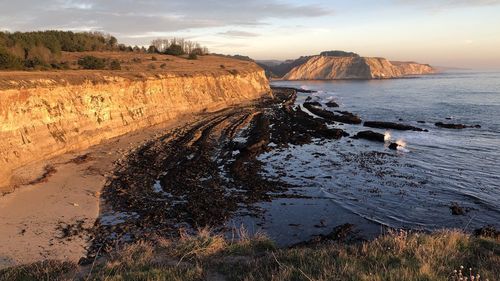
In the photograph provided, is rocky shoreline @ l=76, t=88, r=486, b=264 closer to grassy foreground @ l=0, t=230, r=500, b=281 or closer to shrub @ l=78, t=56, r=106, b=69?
grassy foreground @ l=0, t=230, r=500, b=281

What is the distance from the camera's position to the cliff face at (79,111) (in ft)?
76.0

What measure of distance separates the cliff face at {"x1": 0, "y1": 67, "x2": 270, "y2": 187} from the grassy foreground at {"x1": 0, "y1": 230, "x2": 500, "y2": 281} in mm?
14266

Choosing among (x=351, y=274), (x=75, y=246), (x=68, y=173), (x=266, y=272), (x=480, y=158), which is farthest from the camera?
(x=480, y=158)

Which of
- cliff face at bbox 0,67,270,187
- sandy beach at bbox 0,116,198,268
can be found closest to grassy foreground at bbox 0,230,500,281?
sandy beach at bbox 0,116,198,268

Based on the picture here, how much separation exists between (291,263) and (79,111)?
86.1ft

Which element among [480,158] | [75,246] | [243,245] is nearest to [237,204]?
[75,246]

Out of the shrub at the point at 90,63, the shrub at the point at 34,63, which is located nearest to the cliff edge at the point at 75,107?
A: the shrub at the point at 34,63

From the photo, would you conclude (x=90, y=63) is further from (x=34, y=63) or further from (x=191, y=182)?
(x=191, y=182)

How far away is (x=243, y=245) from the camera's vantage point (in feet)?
33.3

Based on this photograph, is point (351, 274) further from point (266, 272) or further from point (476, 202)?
point (476, 202)

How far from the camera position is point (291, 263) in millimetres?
8211

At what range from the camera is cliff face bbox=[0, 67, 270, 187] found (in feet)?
76.0

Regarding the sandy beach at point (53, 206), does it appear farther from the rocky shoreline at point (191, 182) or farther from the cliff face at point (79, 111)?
the cliff face at point (79, 111)

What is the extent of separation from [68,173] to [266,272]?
731 inches
